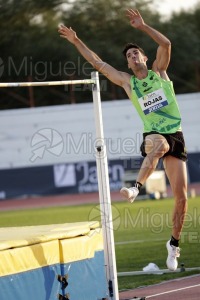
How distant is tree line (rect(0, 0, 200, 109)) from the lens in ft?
102

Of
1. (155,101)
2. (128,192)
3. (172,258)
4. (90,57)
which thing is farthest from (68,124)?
(128,192)

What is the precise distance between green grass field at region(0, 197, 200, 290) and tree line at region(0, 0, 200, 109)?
32.3 ft

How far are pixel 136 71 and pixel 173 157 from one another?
78 centimetres

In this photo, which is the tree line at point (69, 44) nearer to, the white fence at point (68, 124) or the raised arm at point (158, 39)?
the white fence at point (68, 124)

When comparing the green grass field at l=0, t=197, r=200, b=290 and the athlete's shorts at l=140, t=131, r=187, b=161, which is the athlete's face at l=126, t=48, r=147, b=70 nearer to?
the athlete's shorts at l=140, t=131, r=187, b=161

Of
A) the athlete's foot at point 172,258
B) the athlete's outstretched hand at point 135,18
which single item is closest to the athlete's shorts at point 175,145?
the athlete's foot at point 172,258

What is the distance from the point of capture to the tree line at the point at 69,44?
3120 centimetres

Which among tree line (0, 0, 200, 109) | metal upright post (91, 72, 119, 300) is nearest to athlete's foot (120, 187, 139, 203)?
metal upright post (91, 72, 119, 300)

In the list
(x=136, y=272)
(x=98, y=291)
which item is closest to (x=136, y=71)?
(x=98, y=291)

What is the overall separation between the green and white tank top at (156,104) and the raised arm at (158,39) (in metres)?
0.11

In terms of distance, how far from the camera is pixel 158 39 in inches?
292

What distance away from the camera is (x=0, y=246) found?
257 inches

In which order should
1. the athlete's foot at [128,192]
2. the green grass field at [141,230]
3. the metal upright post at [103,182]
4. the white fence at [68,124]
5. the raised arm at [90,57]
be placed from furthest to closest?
1. the white fence at [68,124]
2. the green grass field at [141,230]
3. the raised arm at [90,57]
4. the metal upright post at [103,182]
5. the athlete's foot at [128,192]

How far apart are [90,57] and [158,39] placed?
0.65 m
